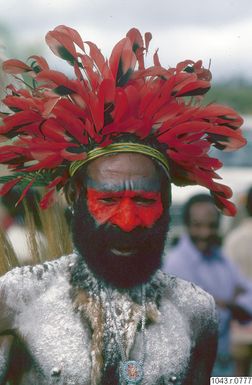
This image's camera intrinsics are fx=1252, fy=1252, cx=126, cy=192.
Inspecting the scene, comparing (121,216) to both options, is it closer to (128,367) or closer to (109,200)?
(109,200)

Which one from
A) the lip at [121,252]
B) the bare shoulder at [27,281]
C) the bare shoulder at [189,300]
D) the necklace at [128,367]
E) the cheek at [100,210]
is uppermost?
the cheek at [100,210]

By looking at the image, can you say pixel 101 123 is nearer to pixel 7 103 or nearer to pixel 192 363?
pixel 7 103

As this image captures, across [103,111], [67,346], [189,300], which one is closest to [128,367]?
[67,346]

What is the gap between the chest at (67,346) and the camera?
12.9ft

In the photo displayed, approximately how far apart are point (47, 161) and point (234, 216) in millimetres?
656

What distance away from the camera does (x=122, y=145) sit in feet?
12.9

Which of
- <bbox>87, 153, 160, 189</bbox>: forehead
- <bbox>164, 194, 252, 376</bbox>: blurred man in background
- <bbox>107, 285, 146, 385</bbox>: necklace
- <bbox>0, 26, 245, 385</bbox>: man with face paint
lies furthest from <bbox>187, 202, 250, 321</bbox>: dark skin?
<bbox>107, 285, 146, 385</bbox>: necklace

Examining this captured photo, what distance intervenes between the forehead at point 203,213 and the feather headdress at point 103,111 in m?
0.13

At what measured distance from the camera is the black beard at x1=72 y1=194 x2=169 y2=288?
393 cm

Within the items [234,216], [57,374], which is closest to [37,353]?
[57,374]

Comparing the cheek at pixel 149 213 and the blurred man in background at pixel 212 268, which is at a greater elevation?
the cheek at pixel 149 213

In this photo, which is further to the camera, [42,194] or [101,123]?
[42,194]

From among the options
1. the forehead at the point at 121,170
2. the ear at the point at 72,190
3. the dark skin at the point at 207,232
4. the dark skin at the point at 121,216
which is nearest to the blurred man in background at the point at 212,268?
the dark skin at the point at 207,232

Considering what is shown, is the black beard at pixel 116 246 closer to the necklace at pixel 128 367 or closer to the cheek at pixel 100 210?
the cheek at pixel 100 210
